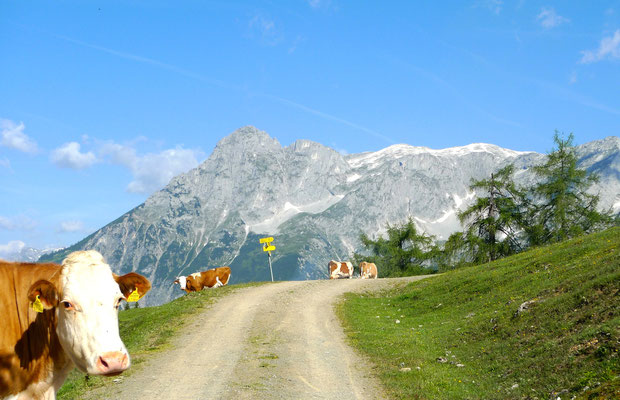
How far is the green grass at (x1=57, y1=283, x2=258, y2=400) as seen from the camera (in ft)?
50.2

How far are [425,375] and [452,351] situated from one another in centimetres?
338

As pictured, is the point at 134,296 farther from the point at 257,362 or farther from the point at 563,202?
the point at 563,202

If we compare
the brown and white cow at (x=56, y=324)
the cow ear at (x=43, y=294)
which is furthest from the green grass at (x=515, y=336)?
the cow ear at (x=43, y=294)

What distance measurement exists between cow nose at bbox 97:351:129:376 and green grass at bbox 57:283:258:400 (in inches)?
353

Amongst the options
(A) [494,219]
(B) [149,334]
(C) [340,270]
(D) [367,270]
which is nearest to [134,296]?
(B) [149,334]

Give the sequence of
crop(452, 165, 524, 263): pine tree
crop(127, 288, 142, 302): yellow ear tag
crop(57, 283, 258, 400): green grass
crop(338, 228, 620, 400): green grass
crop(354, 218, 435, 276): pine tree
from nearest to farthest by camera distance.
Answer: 1. crop(127, 288, 142, 302): yellow ear tag
2. crop(338, 228, 620, 400): green grass
3. crop(57, 283, 258, 400): green grass
4. crop(452, 165, 524, 263): pine tree
5. crop(354, 218, 435, 276): pine tree

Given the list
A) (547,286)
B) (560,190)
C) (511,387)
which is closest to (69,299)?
(511,387)

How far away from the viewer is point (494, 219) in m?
57.8

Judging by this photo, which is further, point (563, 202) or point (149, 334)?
point (563, 202)

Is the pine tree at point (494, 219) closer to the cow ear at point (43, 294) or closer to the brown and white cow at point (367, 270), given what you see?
the brown and white cow at point (367, 270)

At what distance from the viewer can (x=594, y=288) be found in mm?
16562

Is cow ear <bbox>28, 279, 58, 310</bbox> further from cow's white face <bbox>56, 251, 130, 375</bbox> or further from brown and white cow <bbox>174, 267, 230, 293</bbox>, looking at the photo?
brown and white cow <bbox>174, 267, 230, 293</bbox>

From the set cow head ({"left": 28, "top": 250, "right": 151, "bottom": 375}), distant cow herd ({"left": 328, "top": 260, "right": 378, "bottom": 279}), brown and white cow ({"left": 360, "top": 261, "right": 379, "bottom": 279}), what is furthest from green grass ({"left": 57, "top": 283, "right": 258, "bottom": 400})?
brown and white cow ({"left": 360, "top": 261, "right": 379, "bottom": 279})

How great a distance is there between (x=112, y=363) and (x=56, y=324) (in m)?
1.36
